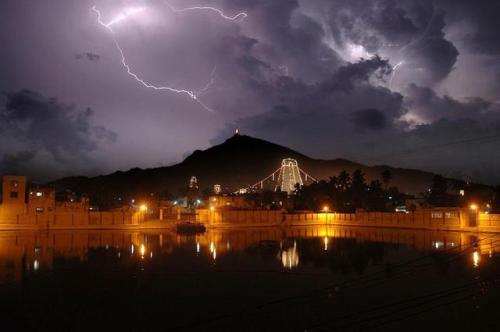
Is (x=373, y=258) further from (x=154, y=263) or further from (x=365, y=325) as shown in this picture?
(x=365, y=325)

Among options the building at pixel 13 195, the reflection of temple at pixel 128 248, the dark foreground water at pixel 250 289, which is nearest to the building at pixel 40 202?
the building at pixel 13 195

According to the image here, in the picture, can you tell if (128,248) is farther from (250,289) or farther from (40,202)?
(40,202)

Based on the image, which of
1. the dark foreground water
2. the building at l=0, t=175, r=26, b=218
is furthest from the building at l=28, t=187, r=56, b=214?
the dark foreground water

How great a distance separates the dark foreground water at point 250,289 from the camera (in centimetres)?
1236

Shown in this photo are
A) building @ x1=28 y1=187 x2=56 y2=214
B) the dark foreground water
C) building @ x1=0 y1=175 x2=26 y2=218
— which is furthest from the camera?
building @ x1=28 y1=187 x2=56 y2=214

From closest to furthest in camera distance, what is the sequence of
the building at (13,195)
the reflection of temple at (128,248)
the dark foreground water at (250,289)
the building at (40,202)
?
the dark foreground water at (250,289)
the reflection of temple at (128,248)
the building at (13,195)
the building at (40,202)

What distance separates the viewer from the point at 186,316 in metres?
13.0

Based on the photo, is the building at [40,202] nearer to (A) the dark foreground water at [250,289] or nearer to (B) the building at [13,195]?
(B) the building at [13,195]

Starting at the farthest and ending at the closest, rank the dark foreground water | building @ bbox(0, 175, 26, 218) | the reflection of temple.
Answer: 1. building @ bbox(0, 175, 26, 218)
2. the reflection of temple
3. the dark foreground water

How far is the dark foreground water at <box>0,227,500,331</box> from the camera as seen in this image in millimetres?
12359

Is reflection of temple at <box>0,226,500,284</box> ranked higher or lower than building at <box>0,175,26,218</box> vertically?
lower

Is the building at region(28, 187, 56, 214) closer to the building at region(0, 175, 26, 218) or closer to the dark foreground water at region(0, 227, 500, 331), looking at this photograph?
the building at region(0, 175, 26, 218)

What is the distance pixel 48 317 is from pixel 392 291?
11112 millimetres

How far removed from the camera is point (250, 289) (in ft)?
55.6
